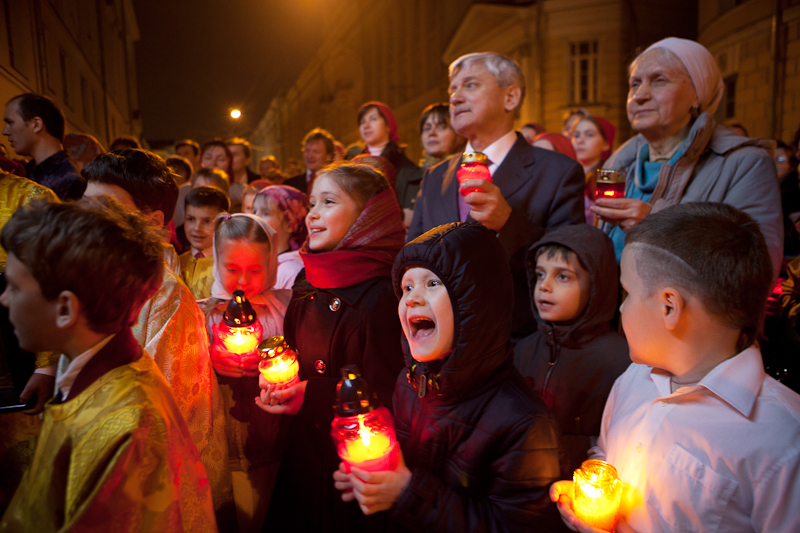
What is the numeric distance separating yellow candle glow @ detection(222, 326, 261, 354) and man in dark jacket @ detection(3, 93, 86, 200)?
1.77 meters

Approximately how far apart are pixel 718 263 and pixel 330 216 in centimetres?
156

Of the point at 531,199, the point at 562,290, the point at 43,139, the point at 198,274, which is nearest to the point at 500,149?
the point at 531,199

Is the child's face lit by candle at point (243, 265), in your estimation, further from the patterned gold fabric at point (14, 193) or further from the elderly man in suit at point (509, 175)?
the elderly man in suit at point (509, 175)

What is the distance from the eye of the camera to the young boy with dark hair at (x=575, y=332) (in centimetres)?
209

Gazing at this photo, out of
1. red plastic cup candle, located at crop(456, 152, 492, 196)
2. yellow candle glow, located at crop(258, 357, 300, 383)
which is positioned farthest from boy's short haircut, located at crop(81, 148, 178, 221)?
red plastic cup candle, located at crop(456, 152, 492, 196)

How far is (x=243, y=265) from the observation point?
2.61m

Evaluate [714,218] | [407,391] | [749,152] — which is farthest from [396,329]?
[749,152]

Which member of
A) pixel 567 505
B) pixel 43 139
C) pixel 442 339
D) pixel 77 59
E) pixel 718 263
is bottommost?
pixel 567 505

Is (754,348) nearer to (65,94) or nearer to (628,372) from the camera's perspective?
(628,372)

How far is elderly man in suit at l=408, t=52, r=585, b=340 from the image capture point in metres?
2.43

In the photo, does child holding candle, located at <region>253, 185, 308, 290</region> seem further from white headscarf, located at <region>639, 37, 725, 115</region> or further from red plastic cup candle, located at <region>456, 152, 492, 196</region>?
white headscarf, located at <region>639, 37, 725, 115</region>

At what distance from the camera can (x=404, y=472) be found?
135 cm

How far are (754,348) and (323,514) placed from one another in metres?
1.82

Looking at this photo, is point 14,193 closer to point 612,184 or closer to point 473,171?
point 473,171
